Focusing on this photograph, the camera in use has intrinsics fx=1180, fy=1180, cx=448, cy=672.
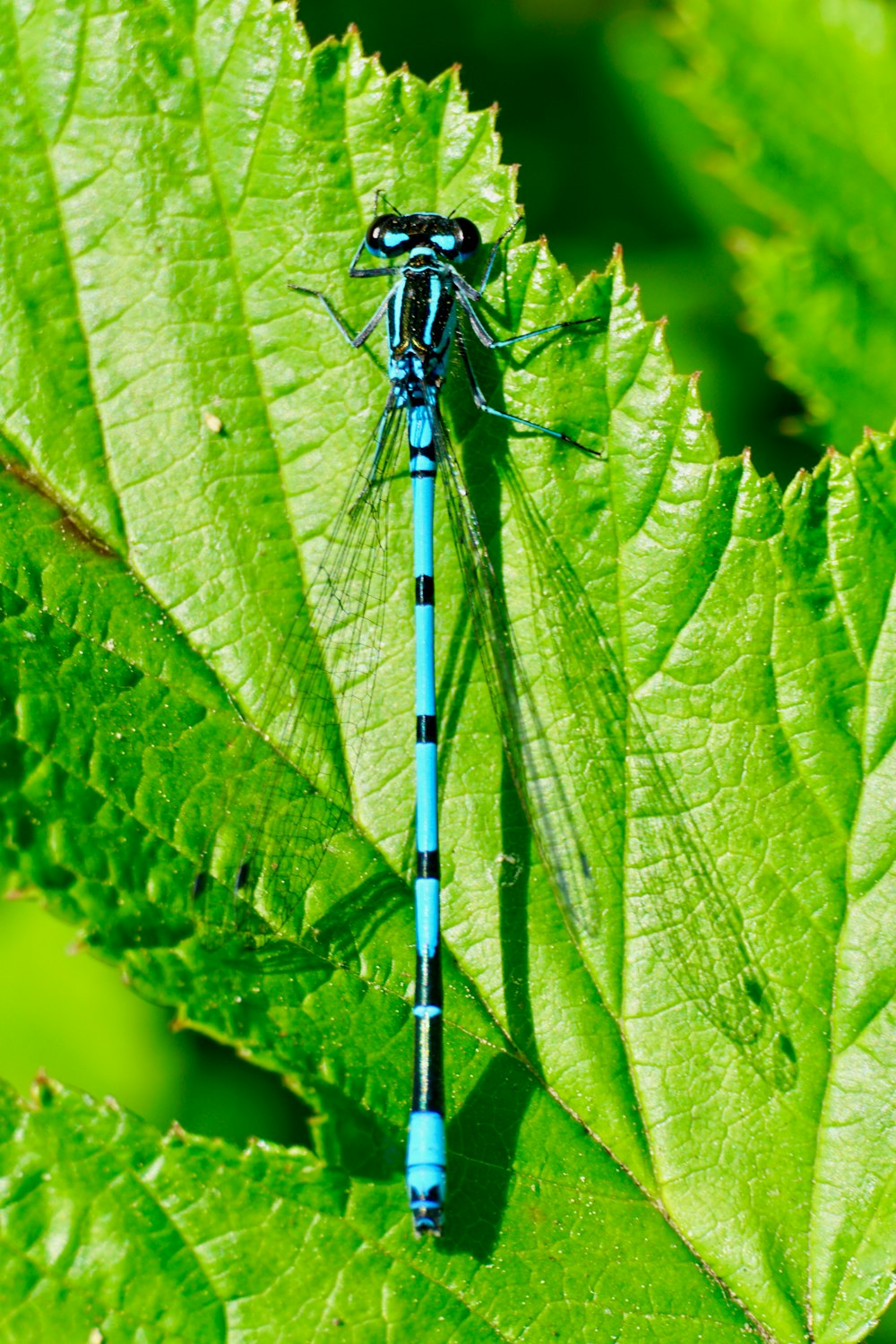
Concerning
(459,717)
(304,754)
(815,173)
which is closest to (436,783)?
(459,717)

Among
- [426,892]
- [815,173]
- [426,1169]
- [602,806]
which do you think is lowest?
[426,1169]

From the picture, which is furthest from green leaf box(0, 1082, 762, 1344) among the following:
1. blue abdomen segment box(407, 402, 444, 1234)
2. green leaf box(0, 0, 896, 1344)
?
blue abdomen segment box(407, 402, 444, 1234)

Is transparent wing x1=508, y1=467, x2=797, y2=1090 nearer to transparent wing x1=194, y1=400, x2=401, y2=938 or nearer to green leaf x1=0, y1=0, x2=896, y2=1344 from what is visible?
green leaf x1=0, y1=0, x2=896, y2=1344

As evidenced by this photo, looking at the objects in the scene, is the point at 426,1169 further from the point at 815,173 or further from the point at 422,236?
the point at 815,173

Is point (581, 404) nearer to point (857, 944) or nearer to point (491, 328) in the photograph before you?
point (491, 328)

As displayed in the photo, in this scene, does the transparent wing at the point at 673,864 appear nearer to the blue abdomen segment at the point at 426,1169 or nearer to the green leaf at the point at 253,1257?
the green leaf at the point at 253,1257

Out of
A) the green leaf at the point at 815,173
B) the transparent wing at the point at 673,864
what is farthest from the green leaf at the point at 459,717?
the green leaf at the point at 815,173
